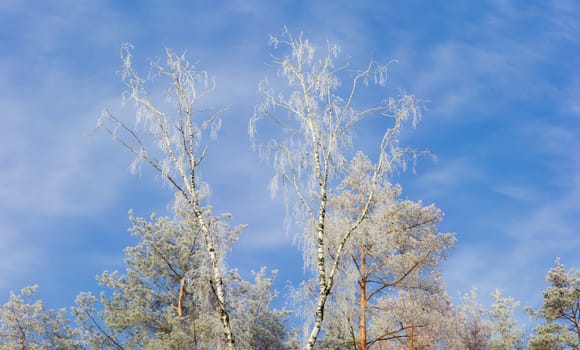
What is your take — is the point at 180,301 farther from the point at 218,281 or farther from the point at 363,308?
the point at 218,281

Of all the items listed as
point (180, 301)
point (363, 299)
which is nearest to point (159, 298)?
point (180, 301)

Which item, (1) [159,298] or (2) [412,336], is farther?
(1) [159,298]

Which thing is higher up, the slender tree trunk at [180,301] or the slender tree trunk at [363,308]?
the slender tree trunk at [180,301]

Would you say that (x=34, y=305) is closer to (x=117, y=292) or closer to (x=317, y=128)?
(x=117, y=292)

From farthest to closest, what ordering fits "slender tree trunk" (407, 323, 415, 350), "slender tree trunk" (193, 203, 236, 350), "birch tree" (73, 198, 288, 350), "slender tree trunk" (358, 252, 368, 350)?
1. "birch tree" (73, 198, 288, 350)
2. "slender tree trunk" (407, 323, 415, 350)
3. "slender tree trunk" (358, 252, 368, 350)
4. "slender tree trunk" (193, 203, 236, 350)

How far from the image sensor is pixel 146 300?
22188 millimetres

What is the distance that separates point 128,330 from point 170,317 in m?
2.32

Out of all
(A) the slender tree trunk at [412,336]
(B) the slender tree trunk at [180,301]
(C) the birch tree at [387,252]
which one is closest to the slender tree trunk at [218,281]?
(C) the birch tree at [387,252]

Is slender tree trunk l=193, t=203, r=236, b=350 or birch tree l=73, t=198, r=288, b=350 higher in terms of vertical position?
birch tree l=73, t=198, r=288, b=350

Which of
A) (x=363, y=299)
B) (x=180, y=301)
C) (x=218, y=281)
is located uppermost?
(x=180, y=301)

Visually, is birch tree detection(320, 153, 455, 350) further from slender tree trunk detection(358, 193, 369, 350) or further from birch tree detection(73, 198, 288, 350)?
birch tree detection(73, 198, 288, 350)

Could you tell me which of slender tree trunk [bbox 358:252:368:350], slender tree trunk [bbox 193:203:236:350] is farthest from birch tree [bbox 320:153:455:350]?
slender tree trunk [bbox 193:203:236:350]

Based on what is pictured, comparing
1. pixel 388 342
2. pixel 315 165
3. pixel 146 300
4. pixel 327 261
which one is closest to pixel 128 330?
pixel 146 300

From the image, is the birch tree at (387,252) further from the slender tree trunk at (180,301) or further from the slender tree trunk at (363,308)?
the slender tree trunk at (180,301)
